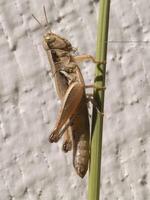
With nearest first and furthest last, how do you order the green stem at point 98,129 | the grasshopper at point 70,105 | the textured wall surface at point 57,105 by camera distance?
the green stem at point 98,129
the grasshopper at point 70,105
the textured wall surface at point 57,105

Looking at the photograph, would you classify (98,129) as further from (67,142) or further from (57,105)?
(57,105)

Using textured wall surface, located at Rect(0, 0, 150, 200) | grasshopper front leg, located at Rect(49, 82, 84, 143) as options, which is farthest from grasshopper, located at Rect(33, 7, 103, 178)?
textured wall surface, located at Rect(0, 0, 150, 200)

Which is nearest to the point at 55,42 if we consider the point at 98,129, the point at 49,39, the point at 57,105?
the point at 49,39

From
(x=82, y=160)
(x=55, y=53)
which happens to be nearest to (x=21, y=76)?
(x=55, y=53)

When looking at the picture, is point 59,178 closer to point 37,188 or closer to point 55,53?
point 37,188

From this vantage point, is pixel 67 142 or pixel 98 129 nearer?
pixel 98 129

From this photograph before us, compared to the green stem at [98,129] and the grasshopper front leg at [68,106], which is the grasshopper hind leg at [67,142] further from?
the green stem at [98,129]

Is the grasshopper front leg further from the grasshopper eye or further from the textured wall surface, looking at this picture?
the textured wall surface

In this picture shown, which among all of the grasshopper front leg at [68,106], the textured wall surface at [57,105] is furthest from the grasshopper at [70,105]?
the textured wall surface at [57,105]
